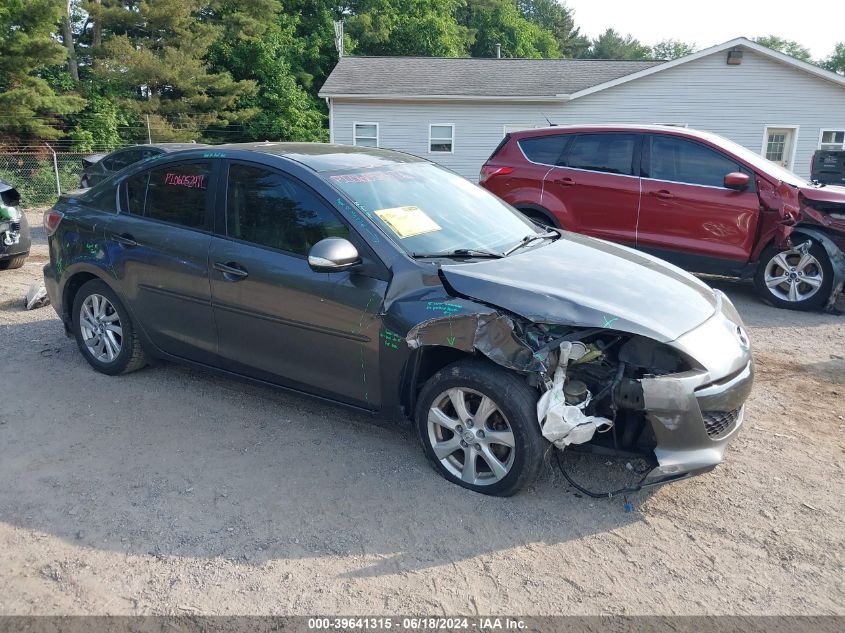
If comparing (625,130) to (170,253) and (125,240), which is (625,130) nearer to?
(170,253)

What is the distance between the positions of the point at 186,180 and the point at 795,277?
20.7 ft

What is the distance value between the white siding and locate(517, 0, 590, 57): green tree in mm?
61443

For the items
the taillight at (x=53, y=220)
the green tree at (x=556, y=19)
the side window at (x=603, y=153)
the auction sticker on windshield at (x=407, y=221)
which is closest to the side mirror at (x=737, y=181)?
the side window at (x=603, y=153)

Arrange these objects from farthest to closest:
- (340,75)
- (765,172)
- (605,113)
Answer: (340,75), (605,113), (765,172)

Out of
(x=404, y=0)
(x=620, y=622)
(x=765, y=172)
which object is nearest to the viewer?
(x=620, y=622)

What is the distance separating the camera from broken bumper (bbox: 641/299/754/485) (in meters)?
3.31

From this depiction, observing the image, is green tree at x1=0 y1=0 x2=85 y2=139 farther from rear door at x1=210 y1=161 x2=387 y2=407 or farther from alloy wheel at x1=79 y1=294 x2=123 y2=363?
rear door at x1=210 y1=161 x2=387 y2=407

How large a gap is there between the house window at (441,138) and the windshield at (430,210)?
17.2 m

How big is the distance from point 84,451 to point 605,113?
19.4 metres

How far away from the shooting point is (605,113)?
68.0 ft

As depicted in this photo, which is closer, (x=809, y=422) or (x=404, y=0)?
(x=809, y=422)

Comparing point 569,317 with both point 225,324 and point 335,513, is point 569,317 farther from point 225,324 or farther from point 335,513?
point 225,324

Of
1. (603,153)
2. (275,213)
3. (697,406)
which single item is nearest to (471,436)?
(697,406)

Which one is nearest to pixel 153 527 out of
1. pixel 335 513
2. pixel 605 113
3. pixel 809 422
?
pixel 335 513
